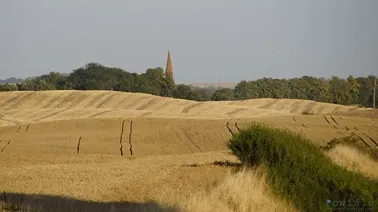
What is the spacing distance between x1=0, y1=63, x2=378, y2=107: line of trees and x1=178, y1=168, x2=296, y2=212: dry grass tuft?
370 feet

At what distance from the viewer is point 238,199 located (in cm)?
1168

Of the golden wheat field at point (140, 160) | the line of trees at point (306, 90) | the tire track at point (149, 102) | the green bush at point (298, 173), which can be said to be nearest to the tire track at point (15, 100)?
the golden wheat field at point (140, 160)

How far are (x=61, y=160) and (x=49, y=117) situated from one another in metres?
45.4

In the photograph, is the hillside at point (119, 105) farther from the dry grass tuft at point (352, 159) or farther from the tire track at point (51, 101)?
the dry grass tuft at point (352, 159)

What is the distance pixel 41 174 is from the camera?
62.3 feet

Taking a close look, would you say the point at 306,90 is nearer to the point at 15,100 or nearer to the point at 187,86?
the point at 187,86

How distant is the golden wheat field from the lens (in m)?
12.1

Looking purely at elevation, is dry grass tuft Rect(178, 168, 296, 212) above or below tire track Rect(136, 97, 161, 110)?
above

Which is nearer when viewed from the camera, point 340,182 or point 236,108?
point 340,182

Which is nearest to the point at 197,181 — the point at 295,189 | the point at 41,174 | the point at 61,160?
the point at 295,189

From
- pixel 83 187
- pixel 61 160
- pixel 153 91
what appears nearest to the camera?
pixel 83 187

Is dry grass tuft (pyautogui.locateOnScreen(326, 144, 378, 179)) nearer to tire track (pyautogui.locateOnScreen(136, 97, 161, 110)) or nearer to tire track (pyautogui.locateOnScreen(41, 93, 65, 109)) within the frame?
tire track (pyautogui.locateOnScreen(136, 97, 161, 110))

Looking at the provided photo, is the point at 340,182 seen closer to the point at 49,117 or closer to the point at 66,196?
→ the point at 66,196

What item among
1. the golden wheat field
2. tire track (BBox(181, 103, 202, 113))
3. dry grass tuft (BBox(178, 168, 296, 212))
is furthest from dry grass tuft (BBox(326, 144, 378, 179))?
tire track (BBox(181, 103, 202, 113))
